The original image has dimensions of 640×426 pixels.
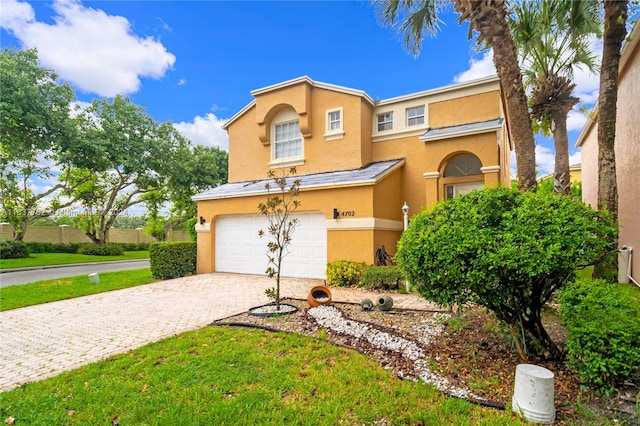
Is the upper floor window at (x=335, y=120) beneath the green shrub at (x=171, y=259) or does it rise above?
above

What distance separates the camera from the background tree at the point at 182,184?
91.8 ft

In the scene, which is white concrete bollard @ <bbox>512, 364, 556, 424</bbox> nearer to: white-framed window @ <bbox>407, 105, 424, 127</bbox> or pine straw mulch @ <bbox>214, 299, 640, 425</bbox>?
pine straw mulch @ <bbox>214, 299, 640, 425</bbox>

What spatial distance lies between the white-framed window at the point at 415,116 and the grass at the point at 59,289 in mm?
12191

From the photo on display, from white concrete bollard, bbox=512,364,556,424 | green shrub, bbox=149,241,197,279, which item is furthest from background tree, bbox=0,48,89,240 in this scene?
white concrete bollard, bbox=512,364,556,424

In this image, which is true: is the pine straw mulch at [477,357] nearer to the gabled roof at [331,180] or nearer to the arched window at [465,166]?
the gabled roof at [331,180]

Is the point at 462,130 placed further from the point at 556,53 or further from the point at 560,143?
the point at 560,143

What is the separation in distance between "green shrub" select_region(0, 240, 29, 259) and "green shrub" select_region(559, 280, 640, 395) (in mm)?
27662

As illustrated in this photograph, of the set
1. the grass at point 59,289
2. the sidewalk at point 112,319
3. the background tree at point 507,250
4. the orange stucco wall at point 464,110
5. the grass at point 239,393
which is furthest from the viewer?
the orange stucco wall at point 464,110

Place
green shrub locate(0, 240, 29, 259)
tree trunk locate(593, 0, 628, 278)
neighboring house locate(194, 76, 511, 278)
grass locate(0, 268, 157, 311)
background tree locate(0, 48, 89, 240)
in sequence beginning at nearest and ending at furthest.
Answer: tree trunk locate(593, 0, 628, 278), grass locate(0, 268, 157, 311), neighboring house locate(194, 76, 511, 278), background tree locate(0, 48, 89, 240), green shrub locate(0, 240, 29, 259)

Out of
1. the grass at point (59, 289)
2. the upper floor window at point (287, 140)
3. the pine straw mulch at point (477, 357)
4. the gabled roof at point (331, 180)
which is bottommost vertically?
the grass at point (59, 289)

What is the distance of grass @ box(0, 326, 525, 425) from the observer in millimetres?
3328

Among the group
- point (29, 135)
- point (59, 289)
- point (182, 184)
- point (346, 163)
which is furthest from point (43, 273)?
point (346, 163)

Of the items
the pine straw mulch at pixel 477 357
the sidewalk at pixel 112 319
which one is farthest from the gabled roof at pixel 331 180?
the pine straw mulch at pixel 477 357

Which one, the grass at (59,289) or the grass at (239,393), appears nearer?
the grass at (239,393)
